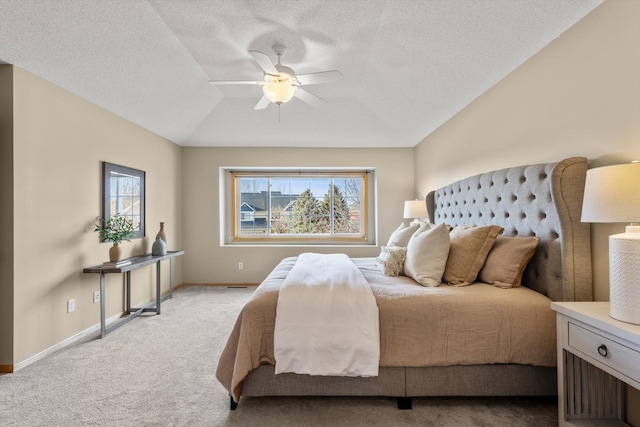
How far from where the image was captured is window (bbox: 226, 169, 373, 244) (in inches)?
211

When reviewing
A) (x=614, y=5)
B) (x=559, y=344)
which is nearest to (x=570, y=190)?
(x=559, y=344)

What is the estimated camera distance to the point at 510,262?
6.66 ft

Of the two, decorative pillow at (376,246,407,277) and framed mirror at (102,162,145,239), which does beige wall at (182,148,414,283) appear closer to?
framed mirror at (102,162,145,239)

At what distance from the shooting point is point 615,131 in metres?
1.68

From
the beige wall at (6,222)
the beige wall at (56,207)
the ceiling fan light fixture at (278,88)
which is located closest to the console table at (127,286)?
the beige wall at (56,207)

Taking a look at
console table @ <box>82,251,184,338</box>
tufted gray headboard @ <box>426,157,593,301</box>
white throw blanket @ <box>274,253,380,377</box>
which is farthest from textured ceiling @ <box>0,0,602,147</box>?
white throw blanket @ <box>274,253,380,377</box>

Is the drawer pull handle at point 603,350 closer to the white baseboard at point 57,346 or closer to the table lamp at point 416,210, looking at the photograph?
the table lamp at point 416,210

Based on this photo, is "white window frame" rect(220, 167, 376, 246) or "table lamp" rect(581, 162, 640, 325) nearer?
"table lamp" rect(581, 162, 640, 325)

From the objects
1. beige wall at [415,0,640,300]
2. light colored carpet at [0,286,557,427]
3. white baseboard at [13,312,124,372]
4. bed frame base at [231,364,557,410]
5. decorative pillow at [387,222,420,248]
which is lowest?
light colored carpet at [0,286,557,427]

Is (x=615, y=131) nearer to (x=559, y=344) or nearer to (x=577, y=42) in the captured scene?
(x=577, y=42)

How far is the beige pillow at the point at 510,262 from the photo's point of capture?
200 cm

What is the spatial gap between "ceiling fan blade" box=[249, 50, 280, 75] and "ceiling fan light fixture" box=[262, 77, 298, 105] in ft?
0.28

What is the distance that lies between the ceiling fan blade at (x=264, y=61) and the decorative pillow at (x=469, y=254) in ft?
6.38

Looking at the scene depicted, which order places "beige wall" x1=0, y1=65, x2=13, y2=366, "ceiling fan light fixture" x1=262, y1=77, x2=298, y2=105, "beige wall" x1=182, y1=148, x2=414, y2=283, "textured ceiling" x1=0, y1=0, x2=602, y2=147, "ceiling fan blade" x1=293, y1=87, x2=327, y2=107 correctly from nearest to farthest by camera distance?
1. "textured ceiling" x1=0, y1=0, x2=602, y2=147
2. "beige wall" x1=0, y1=65, x2=13, y2=366
3. "ceiling fan light fixture" x1=262, y1=77, x2=298, y2=105
4. "ceiling fan blade" x1=293, y1=87, x2=327, y2=107
5. "beige wall" x1=182, y1=148, x2=414, y2=283
